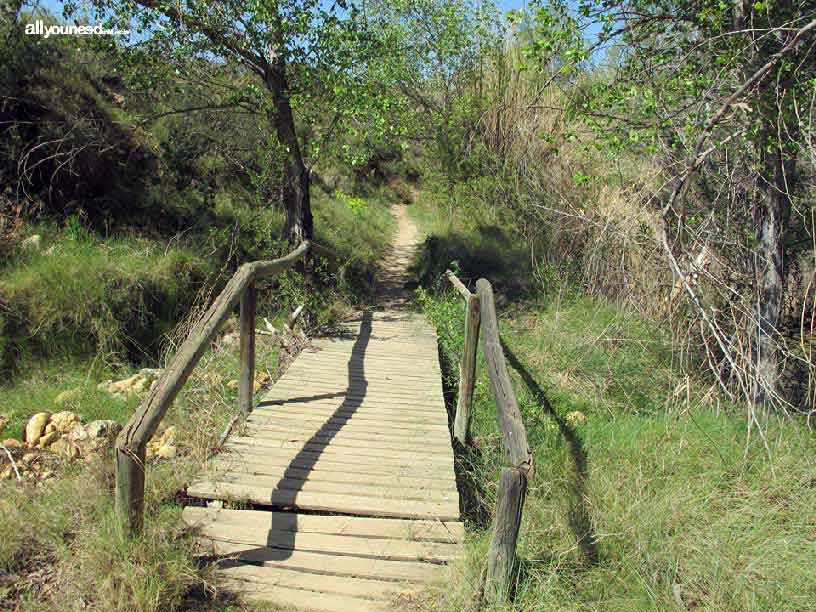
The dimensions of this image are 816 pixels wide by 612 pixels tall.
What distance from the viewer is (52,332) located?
6.96 metres

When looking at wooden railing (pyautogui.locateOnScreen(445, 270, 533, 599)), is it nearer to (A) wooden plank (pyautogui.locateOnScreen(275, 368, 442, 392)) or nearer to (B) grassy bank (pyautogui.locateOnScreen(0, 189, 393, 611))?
(B) grassy bank (pyautogui.locateOnScreen(0, 189, 393, 611))

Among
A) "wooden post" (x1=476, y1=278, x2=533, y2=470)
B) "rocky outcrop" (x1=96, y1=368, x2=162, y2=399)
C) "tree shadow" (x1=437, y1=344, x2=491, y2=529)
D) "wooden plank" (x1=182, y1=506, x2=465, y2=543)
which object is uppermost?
"wooden post" (x1=476, y1=278, x2=533, y2=470)

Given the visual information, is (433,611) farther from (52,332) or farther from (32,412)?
(52,332)

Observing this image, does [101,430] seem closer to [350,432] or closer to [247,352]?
[247,352]

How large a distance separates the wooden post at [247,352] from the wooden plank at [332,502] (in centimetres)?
132

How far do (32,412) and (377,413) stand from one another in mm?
3585

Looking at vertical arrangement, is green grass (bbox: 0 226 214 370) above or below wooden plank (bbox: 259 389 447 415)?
above

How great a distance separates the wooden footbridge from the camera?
2.86 metres

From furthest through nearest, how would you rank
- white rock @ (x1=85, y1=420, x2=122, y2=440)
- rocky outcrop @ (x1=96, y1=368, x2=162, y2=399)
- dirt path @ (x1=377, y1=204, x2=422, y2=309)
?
dirt path @ (x1=377, y1=204, x2=422, y2=309), rocky outcrop @ (x1=96, y1=368, x2=162, y2=399), white rock @ (x1=85, y1=420, x2=122, y2=440)

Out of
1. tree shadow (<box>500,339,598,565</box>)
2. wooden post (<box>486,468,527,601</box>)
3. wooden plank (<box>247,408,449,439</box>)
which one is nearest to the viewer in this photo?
wooden post (<box>486,468,527,601</box>)

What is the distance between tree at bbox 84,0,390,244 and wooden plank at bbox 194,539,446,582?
574cm

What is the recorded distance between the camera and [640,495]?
4.23m

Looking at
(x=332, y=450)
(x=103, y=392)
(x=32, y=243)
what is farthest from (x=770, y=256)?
(x=32, y=243)

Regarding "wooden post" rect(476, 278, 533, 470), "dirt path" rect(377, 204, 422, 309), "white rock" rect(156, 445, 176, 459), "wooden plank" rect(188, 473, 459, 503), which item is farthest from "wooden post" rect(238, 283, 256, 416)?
"dirt path" rect(377, 204, 422, 309)
